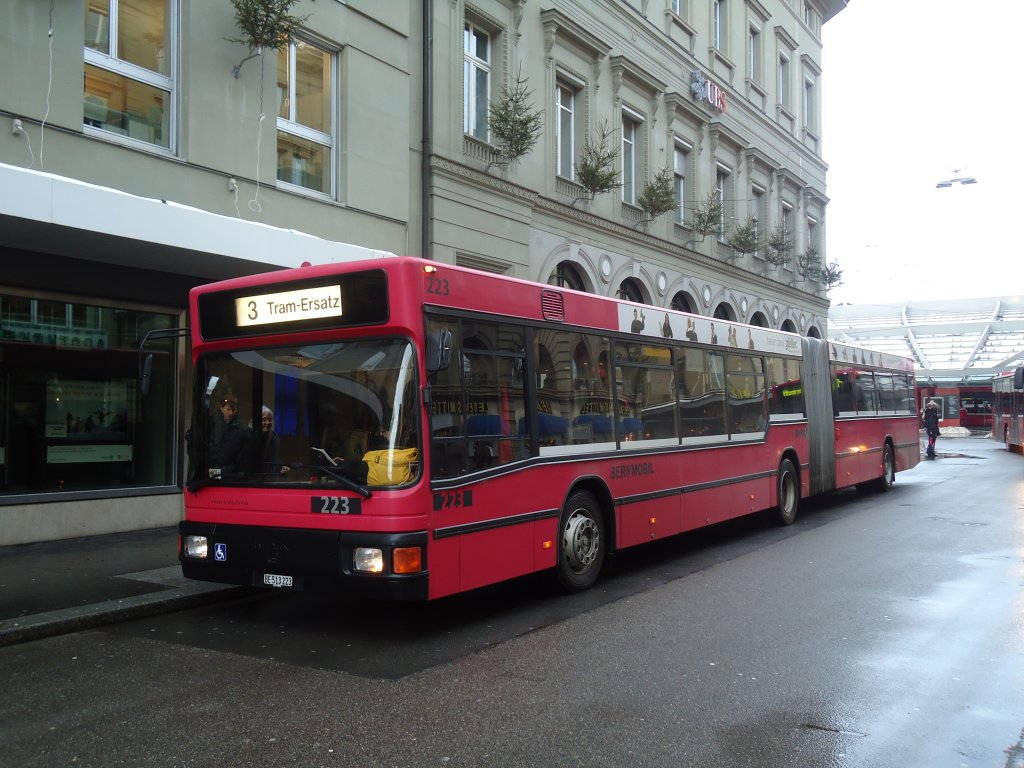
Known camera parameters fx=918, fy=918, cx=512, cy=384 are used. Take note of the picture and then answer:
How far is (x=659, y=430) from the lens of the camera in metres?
9.96

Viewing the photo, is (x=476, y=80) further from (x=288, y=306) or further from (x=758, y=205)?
(x=758, y=205)

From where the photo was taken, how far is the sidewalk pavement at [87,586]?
23.5 ft

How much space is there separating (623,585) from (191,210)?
6288mm

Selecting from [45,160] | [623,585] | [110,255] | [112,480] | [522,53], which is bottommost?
[623,585]

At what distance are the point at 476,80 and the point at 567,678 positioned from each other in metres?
13.7

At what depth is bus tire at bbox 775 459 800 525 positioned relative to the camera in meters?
13.4

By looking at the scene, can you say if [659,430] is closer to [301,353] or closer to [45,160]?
[301,353]

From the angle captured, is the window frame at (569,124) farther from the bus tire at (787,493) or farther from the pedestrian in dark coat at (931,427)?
the pedestrian in dark coat at (931,427)

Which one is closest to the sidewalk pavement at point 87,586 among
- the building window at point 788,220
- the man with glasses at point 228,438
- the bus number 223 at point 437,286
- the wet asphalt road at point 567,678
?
the wet asphalt road at point 567,678

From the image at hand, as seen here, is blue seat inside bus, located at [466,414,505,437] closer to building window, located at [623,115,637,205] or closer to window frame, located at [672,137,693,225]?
building window, located at [623,115,637,205]

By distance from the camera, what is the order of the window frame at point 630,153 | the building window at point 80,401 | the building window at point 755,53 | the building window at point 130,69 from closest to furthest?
the building window at point 80,401 → the building window at point 130,69 → the window frame at point 630,153 → the building window at point 755,53

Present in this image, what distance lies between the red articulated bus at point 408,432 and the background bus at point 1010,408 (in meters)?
26.4

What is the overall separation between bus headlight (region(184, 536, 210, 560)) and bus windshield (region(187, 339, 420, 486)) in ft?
1.51

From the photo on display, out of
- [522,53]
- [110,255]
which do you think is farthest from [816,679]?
[522,53]
